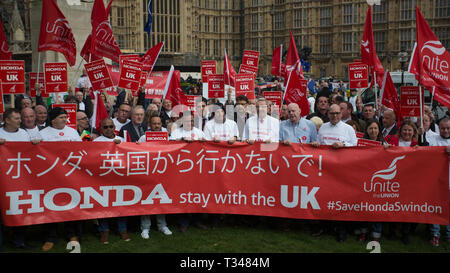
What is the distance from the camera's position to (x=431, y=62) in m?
6.42

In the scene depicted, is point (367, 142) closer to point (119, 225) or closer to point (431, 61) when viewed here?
point (431, 61)

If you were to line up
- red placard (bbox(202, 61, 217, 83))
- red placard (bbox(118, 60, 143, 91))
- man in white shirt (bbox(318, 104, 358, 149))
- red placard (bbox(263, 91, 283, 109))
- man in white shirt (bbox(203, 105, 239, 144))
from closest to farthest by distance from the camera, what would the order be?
man in white shirt (bbox(318, 104, 358, 149))
man in white shirt (bbox(203, 105, 239, 144))
red placard (bbox(118, 60, 143, 91))
red placard (bbox(263, 91, 283, 109))
red placard (bbox(202, 61, 217, 83))

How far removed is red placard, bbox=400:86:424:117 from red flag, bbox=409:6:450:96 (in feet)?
2.42

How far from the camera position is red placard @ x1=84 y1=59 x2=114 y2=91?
8430 millimetres

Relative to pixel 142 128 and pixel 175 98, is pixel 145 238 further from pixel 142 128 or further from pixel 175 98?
pixel 175 98

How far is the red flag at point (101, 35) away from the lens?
8.97m

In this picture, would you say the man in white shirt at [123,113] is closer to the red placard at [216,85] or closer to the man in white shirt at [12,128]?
the man in white shirt at [12,128]

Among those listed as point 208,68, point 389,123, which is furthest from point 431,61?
point 208,68

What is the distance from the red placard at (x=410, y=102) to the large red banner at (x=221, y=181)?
6.68ft

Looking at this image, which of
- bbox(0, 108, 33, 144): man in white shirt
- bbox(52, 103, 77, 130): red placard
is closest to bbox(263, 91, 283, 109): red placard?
bbox(52, 103, 77, 130): red placard

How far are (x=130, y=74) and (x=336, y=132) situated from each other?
454 centimetres

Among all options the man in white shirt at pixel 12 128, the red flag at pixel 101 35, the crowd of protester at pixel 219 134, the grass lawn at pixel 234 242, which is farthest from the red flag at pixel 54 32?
the grass lawn at pixel 234 242

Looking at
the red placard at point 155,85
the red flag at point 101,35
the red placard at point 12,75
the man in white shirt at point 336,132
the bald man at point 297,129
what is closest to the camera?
the man in white shirt at point 336,132

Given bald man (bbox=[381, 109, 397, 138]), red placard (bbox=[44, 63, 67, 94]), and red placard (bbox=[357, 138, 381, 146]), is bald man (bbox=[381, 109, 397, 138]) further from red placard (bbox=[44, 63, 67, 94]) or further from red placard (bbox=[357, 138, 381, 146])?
red placard (bbox=[44, 63, 67, 94])
